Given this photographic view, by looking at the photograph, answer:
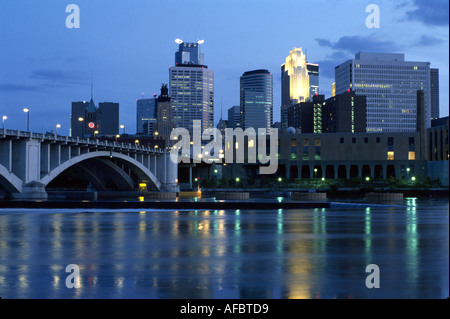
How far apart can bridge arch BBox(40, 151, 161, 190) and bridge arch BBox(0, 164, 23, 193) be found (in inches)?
151

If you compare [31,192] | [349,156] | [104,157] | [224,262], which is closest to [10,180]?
[31,192]

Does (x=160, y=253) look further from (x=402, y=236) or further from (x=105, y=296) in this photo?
(x=402, y=236)

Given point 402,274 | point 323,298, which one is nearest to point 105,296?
point 323,298

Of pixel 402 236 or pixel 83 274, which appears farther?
pixel 402 236

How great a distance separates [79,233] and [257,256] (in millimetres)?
11108

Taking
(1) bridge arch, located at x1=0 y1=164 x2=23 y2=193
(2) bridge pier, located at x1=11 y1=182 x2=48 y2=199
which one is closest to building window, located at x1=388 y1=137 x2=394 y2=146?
(2) bridge pier, located at x1=11 y1=182 x2=48 y2=199

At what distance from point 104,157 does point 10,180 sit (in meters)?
34.6

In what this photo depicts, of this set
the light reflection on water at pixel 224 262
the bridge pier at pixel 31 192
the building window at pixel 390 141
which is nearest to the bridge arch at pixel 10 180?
the bridge pier at pixel 31 192

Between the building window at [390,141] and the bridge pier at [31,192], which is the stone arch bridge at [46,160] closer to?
the bridge pier at [31,192]

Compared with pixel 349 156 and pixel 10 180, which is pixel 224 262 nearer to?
pixel 10 180

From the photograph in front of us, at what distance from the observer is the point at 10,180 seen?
66.8 meters

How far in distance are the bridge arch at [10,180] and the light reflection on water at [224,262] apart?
135 feet
